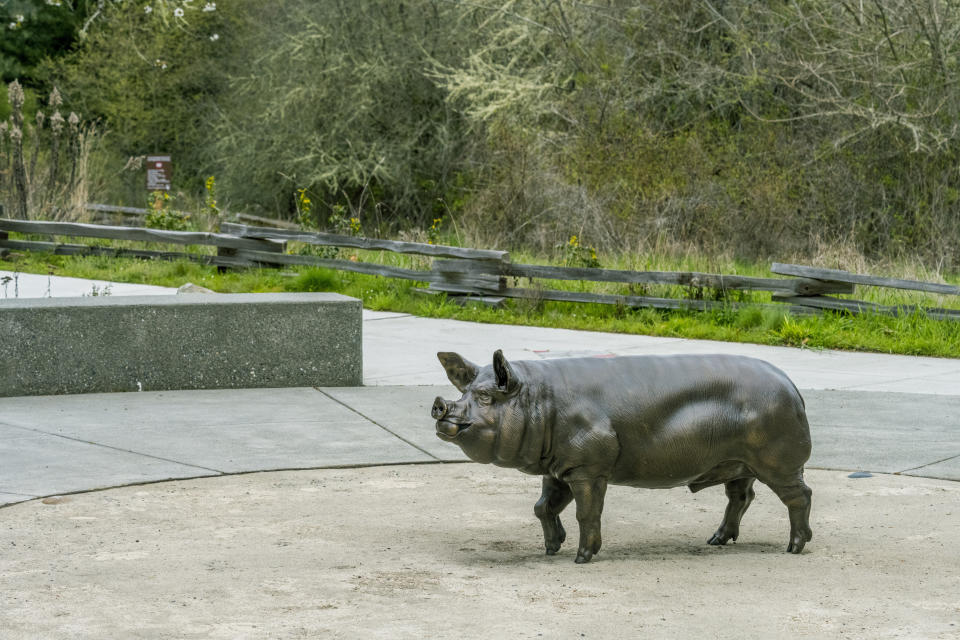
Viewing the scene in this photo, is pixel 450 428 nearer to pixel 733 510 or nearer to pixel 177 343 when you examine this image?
pixel 733 510

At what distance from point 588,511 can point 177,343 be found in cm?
521

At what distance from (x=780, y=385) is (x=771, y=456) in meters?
0.31

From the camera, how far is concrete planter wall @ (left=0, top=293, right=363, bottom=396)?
9.36 metres

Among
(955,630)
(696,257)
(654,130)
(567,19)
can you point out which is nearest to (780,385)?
(955,630)

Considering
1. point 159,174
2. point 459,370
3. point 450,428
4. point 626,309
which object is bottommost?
point 450,428

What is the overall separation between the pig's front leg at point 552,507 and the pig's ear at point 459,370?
0.57 metres

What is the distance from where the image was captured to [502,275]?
14906 mm

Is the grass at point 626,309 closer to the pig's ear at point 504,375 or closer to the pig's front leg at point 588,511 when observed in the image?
the pig's front leg at point 588,511

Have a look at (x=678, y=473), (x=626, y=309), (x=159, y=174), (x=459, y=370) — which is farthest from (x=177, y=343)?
(x=159, y=174)

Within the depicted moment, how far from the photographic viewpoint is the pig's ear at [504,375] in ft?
16.8

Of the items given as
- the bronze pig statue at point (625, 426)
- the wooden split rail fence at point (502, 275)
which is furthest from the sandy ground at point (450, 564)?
the wooden split rail fence at point (502, 275)

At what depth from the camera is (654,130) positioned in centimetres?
2322

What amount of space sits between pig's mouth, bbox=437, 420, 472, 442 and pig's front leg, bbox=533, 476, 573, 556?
582 mm

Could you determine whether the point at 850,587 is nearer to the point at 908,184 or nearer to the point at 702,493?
the point at 702,493
